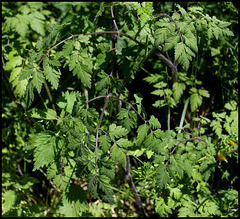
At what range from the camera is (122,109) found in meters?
1.43

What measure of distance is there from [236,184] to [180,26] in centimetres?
176

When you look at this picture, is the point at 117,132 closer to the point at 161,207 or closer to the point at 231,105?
the point at 161,207

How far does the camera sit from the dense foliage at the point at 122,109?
1.37 meters

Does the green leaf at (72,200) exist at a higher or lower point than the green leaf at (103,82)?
lower

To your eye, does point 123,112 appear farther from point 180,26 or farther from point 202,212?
point 202,212

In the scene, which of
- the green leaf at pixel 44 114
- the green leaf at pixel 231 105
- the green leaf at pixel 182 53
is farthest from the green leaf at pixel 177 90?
the green leaf at pixel 44 114

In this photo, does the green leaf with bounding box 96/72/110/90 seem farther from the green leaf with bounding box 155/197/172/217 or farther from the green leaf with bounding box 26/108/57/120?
the green leaf with bounding box 155/197/172/217

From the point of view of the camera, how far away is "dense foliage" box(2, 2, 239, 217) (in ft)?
4.51

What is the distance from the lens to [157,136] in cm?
141

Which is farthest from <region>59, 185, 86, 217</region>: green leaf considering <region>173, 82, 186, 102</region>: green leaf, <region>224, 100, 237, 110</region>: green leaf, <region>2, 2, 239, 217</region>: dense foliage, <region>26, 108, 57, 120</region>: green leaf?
<region>224, 100, 237, 110</region>: green leaf

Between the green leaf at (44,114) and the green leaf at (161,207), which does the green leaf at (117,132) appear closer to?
the green leaf at (44,114)

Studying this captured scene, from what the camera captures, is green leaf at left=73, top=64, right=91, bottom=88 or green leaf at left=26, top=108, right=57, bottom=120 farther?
green leaf at left=26, top=108, right=57, bottom=120

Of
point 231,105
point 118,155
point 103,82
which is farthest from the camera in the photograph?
point 231,105

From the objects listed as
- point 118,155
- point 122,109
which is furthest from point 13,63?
point 118,155
